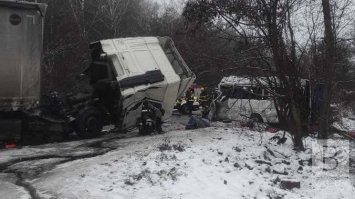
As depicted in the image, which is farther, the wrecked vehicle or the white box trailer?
the wrecked vehicle

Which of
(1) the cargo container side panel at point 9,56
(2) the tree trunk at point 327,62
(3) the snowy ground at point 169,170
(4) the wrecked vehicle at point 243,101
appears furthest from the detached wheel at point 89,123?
(2) the tree trunk at point 327,62

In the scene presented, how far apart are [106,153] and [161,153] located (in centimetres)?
137

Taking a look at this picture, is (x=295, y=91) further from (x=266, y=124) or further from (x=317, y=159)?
(x=266, y=124)

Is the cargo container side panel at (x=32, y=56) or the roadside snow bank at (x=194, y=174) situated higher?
the cargo container side panel at (x=32, y=56)

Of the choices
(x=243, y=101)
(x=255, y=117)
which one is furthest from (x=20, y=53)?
(x=243, y=101)

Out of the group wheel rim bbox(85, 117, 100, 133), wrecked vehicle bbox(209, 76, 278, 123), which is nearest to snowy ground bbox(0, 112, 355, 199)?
wheel rim bbox(85, 117, 100, 133)

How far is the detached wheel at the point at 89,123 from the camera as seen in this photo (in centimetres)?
1210

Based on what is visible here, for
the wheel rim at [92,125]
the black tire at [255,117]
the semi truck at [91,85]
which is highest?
the semi truck at [91,85]

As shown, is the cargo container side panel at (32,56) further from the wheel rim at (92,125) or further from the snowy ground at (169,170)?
the wheel rim at (92,125)

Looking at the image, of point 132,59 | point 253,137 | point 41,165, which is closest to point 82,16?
point 132,59

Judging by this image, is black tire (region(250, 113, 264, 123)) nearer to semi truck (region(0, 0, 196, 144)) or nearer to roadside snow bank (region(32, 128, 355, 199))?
roadside snow bank (region(32, 128, 355, 199))

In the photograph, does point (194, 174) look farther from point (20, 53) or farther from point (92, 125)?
point (92, 125)

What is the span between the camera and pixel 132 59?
1252 cm

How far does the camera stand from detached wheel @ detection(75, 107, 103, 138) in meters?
12.1
